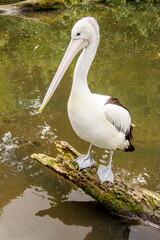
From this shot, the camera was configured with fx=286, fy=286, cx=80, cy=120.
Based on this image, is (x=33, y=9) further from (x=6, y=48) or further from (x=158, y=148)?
(x=158, y=148)

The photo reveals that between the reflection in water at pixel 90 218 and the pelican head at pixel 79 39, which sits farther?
the reflection in water at pixel 90 218

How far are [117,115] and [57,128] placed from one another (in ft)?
Result: 5.89

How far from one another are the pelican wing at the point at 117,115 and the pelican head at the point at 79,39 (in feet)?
1.60

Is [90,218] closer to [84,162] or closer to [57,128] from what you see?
[84,162]

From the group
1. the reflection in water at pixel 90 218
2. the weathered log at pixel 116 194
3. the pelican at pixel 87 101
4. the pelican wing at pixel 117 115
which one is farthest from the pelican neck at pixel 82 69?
the reflection in water at pixel 90 218

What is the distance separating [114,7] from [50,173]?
11.1 m

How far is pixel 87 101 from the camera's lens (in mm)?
2305

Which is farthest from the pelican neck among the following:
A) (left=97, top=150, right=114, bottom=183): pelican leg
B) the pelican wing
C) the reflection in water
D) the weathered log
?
the reflection in water

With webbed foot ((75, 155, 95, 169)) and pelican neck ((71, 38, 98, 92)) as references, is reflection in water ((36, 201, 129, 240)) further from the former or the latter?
pelican neck ((71, 38, 98, 92))

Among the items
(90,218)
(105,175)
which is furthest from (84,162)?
(90,218)

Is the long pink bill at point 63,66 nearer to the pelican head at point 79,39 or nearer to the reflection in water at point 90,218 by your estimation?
the pelican head at point 79,39

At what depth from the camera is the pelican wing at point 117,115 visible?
2.42 m

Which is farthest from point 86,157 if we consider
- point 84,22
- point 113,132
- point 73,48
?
point 84,22

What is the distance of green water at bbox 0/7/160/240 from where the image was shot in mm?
2678
